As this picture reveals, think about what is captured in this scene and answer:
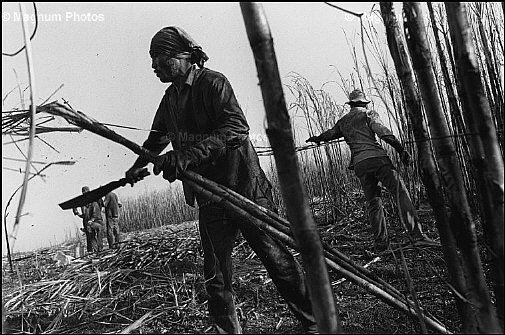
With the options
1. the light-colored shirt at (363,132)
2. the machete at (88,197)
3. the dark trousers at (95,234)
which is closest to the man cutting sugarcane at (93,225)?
the dark trousers at (95,234)

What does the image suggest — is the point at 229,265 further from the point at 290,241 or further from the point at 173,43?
the point at 173,43

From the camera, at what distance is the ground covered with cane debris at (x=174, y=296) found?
2.65 metres

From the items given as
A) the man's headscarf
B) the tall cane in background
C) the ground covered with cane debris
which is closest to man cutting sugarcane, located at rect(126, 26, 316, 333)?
the man's headscarf

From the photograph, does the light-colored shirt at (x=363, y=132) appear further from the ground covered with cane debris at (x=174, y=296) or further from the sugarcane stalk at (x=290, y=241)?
the sugarcane stalk at (x=290, y=241)

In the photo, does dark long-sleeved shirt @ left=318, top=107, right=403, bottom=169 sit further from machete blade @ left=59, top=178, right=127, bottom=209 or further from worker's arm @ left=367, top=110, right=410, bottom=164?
machete blade @ left=59, top=178, right=127, bottom=209

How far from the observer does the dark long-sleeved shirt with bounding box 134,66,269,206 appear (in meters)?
2.22

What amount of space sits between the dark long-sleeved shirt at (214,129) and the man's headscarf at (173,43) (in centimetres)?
9

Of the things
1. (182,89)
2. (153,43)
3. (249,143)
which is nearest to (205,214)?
(249,143)

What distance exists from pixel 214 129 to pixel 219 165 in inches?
6.4

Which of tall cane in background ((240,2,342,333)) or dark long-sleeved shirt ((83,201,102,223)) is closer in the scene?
tall cane in background ((240,2,342,333))

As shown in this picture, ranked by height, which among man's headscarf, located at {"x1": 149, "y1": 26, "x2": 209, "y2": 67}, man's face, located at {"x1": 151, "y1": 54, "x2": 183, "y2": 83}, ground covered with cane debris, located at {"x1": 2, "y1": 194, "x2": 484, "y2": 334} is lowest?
ground covered with cane debris, located at {"x1": 2, "y1": 194, "x2": 484, "y2": 334}

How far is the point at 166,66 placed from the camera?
2377 mm

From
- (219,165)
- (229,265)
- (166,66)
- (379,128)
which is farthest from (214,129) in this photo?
(379,128)

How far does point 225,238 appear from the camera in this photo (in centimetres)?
238
